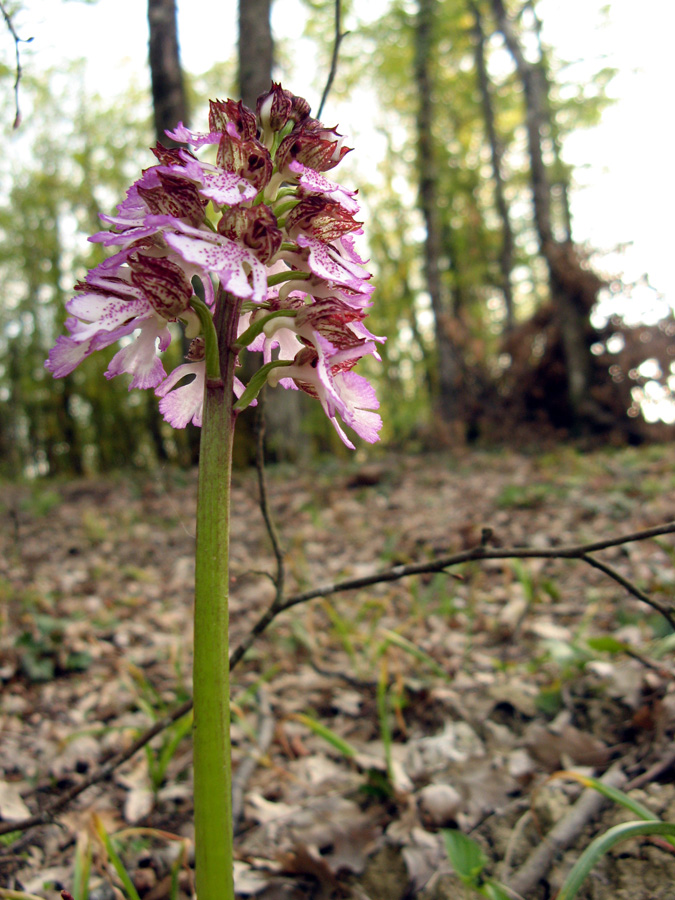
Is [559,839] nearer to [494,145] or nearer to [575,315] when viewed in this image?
[575,315]

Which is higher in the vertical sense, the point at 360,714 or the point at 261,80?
the point at 261,80

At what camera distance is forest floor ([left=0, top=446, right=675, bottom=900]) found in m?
1.43

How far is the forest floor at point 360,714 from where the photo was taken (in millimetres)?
1430

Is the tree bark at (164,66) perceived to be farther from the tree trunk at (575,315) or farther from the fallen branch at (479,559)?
the fallen branch at (479,559)

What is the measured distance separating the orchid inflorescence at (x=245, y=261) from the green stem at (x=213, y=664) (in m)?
0.07

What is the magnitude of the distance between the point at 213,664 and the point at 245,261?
584 mm

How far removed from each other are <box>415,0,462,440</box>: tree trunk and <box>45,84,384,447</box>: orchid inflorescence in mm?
7881

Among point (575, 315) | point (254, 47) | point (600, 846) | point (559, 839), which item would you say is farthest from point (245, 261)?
point (575, 315)

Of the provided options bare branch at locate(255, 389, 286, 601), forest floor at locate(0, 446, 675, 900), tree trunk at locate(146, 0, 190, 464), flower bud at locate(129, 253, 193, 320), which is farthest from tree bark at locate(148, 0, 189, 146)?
flower bud at locate(129, 253, 193, 320)

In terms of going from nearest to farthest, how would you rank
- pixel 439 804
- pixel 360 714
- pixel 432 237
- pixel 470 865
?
pixel 470 865 → pixel 439 804 → pixel 360 714 → pixel 432 237

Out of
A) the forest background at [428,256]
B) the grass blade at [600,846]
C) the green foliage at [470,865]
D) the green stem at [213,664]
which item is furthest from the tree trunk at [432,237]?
the green stem at [213,664]

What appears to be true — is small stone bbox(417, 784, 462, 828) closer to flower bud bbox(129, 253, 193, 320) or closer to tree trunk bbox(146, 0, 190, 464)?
flower bud bbox(129, 253, 193, 320)

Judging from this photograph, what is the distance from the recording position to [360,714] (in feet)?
7.32

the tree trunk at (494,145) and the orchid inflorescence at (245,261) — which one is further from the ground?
the tree trunk at (494,145)
